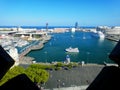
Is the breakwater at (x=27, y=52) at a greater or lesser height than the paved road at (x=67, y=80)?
lesser

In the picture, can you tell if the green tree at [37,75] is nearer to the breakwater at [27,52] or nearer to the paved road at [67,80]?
the paved road at [67,80]

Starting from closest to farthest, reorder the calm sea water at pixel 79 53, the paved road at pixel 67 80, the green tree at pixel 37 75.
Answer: the green tree at pixel 37 75
the paved road at pixel 67 80
the calm sea water at pixel 79 53

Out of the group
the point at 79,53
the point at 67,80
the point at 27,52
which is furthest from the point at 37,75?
the point at 79,53

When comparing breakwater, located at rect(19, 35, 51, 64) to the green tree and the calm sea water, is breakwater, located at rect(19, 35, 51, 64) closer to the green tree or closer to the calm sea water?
Answer: the calm sea water

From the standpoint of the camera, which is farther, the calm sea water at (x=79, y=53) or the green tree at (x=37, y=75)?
the calm sea water at (x=79, y=53)

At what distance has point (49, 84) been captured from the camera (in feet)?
40.5

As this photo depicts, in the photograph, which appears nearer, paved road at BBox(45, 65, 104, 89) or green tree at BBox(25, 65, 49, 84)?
green tree at BBox(25, 65, 49, 84)

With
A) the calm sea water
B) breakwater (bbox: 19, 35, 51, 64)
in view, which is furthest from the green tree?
the calm sea water

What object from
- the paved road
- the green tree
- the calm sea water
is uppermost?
the green tree

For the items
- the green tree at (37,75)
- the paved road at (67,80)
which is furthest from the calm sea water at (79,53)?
the green tree at (37,75)

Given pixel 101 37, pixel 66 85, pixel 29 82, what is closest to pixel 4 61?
pixel 29 82

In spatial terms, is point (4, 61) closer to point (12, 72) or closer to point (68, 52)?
point (12, 72)

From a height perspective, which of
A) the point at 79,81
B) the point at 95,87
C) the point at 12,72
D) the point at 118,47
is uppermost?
the point at 118,47

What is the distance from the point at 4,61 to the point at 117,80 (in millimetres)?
329
